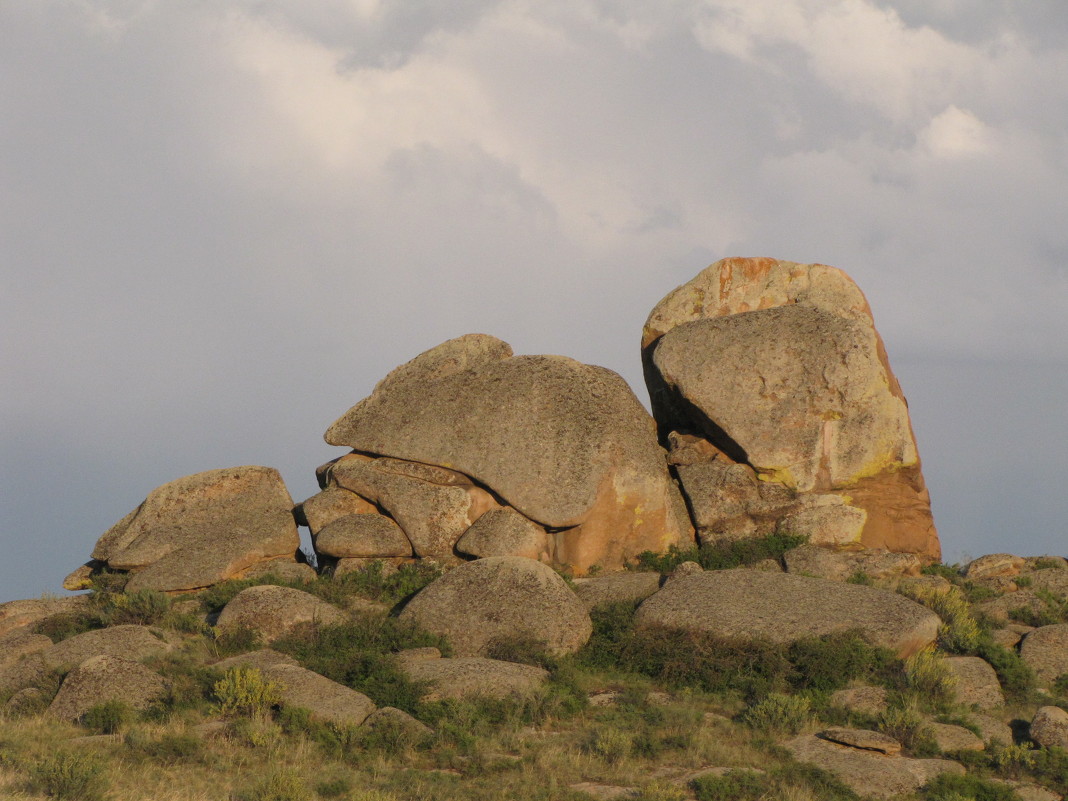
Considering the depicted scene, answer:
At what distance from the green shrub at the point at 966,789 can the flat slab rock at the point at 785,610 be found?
4572 millimetres

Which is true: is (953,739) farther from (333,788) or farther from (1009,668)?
(333,788)

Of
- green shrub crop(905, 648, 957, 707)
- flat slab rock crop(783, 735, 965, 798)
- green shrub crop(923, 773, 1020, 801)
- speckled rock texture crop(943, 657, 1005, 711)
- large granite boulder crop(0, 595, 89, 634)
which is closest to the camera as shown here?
green shrub crop(923, 773, 1020, 801)

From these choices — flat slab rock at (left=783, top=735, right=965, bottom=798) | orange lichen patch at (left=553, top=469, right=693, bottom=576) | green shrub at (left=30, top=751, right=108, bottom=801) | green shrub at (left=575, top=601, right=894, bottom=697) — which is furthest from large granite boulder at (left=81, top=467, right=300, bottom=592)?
flat slab rock at (left=783, top=735, right=965, bottom=798)

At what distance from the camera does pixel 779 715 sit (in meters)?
18.7

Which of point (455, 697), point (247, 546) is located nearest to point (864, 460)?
point (455, 697)

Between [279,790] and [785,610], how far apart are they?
11.3 m

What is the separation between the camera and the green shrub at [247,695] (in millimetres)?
18391

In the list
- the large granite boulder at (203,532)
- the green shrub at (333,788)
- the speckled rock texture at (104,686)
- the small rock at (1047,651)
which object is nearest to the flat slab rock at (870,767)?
the small rock at (1047,651)

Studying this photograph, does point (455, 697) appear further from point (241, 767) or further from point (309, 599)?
point (309, 599)

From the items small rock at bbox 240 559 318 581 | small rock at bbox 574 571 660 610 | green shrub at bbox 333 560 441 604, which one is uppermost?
small rock at bbox 240 559 318 581

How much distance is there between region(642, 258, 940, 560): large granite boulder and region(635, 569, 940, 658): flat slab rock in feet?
16.8

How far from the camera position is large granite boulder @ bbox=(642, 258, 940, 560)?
28.7m

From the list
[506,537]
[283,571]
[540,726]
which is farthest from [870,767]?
[283,571]

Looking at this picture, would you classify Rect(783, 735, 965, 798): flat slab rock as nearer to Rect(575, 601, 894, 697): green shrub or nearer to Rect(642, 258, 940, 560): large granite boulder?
Rect(575, 601, 894, 697): green shrub
